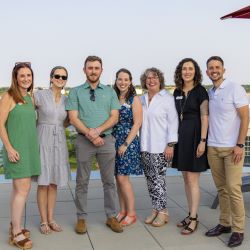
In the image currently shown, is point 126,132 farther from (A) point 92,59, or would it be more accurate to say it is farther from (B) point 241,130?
(B) point 241,130

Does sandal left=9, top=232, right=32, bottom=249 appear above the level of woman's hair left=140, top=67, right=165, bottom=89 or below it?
below

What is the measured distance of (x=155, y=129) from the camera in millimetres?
4328

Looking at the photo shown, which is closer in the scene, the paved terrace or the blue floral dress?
the paved terrace

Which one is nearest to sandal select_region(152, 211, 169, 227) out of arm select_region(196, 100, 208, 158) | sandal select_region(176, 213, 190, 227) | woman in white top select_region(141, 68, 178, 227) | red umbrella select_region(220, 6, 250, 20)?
woman in white top select_region(141, 68, 178, 227)

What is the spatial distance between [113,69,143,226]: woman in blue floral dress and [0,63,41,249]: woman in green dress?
0.90m

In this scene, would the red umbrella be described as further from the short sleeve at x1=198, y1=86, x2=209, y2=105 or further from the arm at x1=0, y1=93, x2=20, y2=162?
the arm at x1=0, y1=93, x2=20, y2=162

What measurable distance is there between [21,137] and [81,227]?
114 cm

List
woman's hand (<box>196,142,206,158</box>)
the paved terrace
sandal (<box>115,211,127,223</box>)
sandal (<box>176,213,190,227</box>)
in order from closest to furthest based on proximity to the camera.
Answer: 1. the paved terrace
2. woman's hand (<box>196,142,206,158</box>)
3. sandal (<box>176,213,190,227</box>)
4. sandal (<box>115,211,127,223</box>)

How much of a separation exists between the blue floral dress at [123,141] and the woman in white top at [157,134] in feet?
0.38

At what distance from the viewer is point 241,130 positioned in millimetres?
3740

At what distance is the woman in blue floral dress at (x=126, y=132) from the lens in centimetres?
429

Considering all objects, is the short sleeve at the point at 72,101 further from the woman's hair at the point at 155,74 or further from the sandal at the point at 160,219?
the sandal at the point at 160,219

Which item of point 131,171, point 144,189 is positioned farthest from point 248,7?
point 144,189

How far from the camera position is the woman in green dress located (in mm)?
3701
